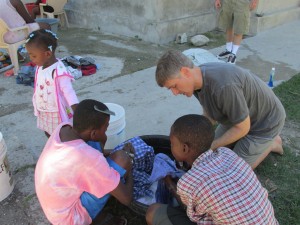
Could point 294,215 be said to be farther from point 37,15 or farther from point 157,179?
point 37,15

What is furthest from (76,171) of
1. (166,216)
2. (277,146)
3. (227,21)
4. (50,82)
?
(227,21)

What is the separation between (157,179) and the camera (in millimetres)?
2406

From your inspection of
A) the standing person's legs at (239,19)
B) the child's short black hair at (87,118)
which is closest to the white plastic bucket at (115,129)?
the child's short black hair at (87,118)

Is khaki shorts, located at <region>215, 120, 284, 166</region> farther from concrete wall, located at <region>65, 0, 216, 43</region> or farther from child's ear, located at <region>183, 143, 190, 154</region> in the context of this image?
concrete wall, located at <region>65, 0, 216, 43</region>

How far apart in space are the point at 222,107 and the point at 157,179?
0.69 meters

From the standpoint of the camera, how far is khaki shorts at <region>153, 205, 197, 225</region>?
1881mm

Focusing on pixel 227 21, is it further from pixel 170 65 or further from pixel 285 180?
pixel 170 65

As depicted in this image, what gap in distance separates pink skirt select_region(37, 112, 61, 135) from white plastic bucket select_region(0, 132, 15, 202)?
1.42 feet

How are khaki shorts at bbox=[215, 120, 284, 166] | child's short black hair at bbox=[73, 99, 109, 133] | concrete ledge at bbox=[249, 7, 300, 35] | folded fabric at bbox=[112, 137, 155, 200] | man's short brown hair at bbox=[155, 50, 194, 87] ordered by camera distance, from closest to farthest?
child's short black hair at bbox=[73, 99, 109, 133] → man's short brown hair at bbox=[155, 50, 194, 87] → folded fabric at bbox=[112, 137, 155, 200] → khaki shorts at bbox=[215, 120, 284, 166] → concrete ledge at bbox=[249, 7, 300, 35]

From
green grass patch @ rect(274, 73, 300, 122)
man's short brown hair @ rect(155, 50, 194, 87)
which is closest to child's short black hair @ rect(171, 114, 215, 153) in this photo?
man's short brown hair @ rect(155, 50, 194, 87)

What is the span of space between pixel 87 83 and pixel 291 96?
8.52ft

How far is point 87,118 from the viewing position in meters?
1.85

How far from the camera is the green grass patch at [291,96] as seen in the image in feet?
11.8

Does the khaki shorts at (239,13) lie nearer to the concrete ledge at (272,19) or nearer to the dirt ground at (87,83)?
the dirt ground at (87,83)
